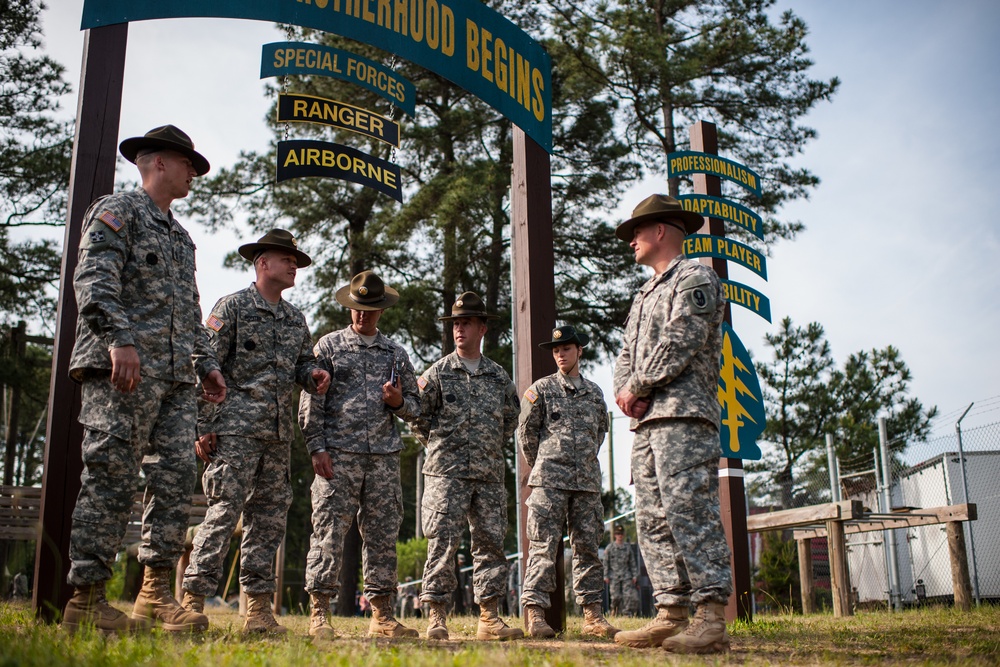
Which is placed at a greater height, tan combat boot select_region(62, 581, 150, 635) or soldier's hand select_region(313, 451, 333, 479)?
soldier's hand select_region(313, 451, 333, 479)

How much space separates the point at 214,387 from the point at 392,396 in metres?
1.27

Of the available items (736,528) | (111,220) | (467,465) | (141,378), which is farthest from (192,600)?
(736,528)

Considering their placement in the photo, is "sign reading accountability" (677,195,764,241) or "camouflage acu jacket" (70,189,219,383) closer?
"camouflage acu jacket" (70,189,219,383)

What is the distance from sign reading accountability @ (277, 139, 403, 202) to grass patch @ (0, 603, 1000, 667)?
3962 mm

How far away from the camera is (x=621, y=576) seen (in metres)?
17.3

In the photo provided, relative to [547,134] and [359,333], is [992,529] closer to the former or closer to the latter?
[547,134]

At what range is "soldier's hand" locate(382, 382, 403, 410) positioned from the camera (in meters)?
5.65

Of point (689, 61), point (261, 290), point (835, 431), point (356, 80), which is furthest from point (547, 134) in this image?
point (835, 431)

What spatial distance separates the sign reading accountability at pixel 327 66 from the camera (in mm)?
7496

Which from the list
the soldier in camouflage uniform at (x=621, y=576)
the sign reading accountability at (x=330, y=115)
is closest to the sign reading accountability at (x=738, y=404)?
the sign reading accountability at (x=330, y=115)

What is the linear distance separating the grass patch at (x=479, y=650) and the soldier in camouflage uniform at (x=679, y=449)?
0.32 metres

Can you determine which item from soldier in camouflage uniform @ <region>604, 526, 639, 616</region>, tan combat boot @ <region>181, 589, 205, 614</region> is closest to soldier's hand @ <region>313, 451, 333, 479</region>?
tan combat boot @ <region>181, 589, 205, 614</region>

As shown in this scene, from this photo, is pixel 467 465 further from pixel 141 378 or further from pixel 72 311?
pixel 72 311

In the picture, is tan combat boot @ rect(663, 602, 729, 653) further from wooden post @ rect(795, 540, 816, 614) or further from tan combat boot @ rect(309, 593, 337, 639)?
wooden post @ rect(795, 540, 816, 614)
